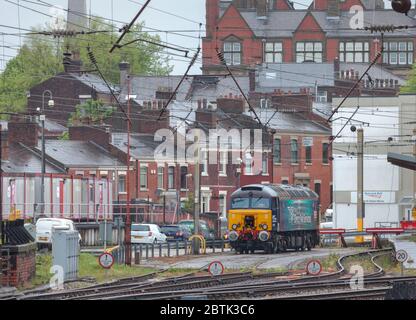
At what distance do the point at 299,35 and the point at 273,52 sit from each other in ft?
11.6

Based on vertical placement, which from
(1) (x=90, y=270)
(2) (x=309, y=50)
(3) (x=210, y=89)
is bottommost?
(1) (x=90, y=270)

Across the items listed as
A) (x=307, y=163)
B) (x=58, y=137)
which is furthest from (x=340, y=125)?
(x=58, y=137)

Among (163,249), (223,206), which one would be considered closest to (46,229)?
(163,249)

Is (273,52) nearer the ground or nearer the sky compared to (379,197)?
nearer the sky

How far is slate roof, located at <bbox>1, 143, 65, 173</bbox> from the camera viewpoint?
72.9 meters

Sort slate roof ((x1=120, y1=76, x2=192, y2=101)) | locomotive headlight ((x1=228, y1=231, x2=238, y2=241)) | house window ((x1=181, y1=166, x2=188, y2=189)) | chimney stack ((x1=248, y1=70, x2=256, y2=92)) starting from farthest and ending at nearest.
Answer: chimney stack ((x1=248, y1=70, x2=256, y2=92))
slate roof ((x1=120, y1=76, x2=192, y2=101))
house window ((x1=181, y1=166, x2=188, y2=189))
locomotive headlight ((x1=228, y1=231, x2=238, y2=241))

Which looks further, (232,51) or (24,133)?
(232,51)

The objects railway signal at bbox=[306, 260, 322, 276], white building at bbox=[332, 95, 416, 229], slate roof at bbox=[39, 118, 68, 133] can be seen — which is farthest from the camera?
slate roof at bbox=[39, 118, 68, 133]

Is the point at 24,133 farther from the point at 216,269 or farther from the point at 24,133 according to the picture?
the point at 216,269

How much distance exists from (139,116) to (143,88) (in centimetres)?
2280

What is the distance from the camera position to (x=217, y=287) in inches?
1203

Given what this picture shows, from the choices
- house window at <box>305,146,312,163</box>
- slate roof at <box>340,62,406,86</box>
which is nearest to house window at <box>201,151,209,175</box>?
house window at <box>305,146,312,163</box>

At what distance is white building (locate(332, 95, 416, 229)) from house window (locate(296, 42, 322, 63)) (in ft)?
187

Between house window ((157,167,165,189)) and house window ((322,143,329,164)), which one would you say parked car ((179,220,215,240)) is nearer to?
house window ((157,167,165,189))
